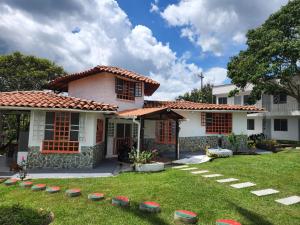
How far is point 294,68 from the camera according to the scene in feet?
76.1

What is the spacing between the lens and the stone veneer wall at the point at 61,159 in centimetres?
1220

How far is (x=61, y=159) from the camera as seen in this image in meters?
12.4

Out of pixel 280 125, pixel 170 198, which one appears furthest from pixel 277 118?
pixel 170 198

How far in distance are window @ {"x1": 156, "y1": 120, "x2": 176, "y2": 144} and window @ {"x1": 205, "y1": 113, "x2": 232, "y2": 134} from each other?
3.08m

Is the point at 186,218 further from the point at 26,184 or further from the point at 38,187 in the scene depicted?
the point at 26,184

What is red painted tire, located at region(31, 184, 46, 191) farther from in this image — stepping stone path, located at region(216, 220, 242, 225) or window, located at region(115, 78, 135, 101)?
window, located at region(115, 78, 135, 101)

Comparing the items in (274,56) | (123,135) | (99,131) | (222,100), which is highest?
(274,56)

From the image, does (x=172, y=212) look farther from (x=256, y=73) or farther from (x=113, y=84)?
(x=256, y=73)

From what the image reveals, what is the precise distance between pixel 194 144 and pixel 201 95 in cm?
3106

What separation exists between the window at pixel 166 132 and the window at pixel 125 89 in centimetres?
297

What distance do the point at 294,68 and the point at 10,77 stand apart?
29.8 m

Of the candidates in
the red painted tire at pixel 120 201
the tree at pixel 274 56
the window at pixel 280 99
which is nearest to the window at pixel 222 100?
the window at pixel 280 99

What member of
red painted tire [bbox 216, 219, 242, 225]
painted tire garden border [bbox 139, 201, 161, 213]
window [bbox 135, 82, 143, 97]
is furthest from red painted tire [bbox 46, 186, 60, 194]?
window [bbox 135, 82, 143, 97]

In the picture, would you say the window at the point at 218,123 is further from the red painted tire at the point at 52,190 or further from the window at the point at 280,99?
the window at the point at 280,99
